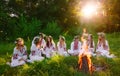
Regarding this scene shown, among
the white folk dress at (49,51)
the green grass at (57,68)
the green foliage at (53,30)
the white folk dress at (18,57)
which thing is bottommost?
the green grass at (57,68)

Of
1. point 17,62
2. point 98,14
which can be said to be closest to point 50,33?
point 98,14

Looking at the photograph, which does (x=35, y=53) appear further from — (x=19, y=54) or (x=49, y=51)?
(x=49, y=51)

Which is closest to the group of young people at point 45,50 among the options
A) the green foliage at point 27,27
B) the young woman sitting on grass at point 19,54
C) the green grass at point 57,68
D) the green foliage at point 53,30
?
the young woman sitting on grass at point 19,54

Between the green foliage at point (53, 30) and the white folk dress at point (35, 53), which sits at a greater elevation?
the green foliage at point (53, 30)

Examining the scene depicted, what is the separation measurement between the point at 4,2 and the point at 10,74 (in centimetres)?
1383

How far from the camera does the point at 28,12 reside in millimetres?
27797

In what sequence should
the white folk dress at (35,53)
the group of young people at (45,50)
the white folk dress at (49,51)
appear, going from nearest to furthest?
the group of young people at (45,50) → the white folk dress at (35,53) → the white folk dress at (49,51)

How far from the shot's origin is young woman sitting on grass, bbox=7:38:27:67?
49.3 ft

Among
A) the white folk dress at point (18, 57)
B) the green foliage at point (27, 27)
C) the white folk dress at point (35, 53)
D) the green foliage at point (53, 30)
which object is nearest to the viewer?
the white folk dress at point (18, 57)

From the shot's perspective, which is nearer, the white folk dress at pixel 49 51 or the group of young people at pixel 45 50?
the group of young people at pixel 45 50

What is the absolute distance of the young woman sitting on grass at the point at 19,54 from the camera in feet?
49.3

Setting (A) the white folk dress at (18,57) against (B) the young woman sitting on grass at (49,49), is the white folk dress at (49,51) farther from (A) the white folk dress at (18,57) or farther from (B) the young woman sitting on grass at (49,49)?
(A) the white folk dress at (18,57)

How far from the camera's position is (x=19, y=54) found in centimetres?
1556

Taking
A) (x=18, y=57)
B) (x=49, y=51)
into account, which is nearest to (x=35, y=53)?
(x=18, y=57)
